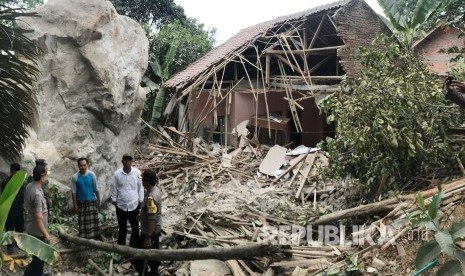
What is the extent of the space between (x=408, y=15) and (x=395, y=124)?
4400 mm

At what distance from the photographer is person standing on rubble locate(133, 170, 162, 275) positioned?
5.02m

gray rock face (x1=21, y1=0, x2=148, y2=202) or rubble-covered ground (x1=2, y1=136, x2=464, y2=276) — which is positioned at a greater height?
gray rock face (x1=21, y1=0, x2=148, y2=202)

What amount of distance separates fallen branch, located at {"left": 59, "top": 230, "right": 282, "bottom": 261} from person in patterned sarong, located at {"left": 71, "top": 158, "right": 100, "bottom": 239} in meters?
0.56

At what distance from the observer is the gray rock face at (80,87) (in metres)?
6.99

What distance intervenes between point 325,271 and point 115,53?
570 centimetres

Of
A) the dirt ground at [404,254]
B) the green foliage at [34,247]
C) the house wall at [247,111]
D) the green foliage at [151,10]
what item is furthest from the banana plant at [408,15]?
the green foliage at [151,10]

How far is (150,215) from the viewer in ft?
16.5

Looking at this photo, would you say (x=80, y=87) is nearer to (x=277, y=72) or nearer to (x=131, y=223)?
(x=131, y=223)

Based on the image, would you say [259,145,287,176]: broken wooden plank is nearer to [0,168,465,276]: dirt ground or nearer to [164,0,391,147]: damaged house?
[0,168,465,276]: dirt ground

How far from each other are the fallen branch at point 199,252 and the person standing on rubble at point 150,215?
256mm

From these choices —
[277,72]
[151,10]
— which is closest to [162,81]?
[277,72]

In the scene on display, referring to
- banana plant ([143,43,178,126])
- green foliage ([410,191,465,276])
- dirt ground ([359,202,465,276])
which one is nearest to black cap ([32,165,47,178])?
dirt ground ([359,202,465,276])

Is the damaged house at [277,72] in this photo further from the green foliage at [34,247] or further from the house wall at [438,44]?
the green foliage at [34,247]

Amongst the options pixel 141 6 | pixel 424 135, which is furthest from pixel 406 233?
pixel 141 6
